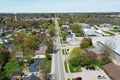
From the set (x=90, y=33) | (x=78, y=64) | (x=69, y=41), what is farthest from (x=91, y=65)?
(x=90, y=33)

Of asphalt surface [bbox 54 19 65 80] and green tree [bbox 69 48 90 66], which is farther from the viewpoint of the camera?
green tree [bbox 69 48 90 66]

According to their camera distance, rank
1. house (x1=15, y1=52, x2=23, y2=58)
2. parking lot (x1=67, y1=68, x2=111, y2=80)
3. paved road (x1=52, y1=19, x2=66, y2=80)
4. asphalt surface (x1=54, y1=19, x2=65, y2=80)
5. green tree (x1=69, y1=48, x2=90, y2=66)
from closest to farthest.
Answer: parking lot (x1=67, y1=68, x2=111, y2=80) → asphalt surface (x1=54, y1=19, x2=65, y2=80) → paved road (x1=52, y1=19, x2=66, y2=80) → green tree (x1=69, y1=48, x2=90, y2=66) → house (x1=15, y1=52, x2=23, y2=58)

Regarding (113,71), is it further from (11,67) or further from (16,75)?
(11,67)

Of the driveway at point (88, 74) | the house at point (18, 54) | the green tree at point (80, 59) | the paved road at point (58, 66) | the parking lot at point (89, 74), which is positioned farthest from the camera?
the house at point (18, 54)

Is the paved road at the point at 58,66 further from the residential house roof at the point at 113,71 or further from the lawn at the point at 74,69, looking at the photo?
the residential house roof at the point at 113,71

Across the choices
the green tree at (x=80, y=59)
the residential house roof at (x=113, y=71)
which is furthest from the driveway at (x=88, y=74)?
the green tree at (x=80, y=59)

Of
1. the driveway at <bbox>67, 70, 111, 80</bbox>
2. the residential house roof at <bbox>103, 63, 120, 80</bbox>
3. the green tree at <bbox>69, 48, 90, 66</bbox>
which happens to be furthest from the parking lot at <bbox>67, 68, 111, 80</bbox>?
the green tree at <bbox>69, 48, 90, 66</bbox>

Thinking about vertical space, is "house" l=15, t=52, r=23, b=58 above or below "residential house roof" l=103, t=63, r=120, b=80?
below

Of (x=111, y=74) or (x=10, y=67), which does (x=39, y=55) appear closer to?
(x=10, y=67)

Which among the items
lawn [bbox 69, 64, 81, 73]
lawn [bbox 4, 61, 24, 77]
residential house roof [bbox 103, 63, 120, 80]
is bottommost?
lawn [bbox 4, 61, 24, 77]

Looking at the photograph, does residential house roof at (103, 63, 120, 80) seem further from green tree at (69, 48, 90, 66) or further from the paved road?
the paved road

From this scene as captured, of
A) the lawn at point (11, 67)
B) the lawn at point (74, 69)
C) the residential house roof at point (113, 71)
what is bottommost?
the lawn at point (11, 67)
